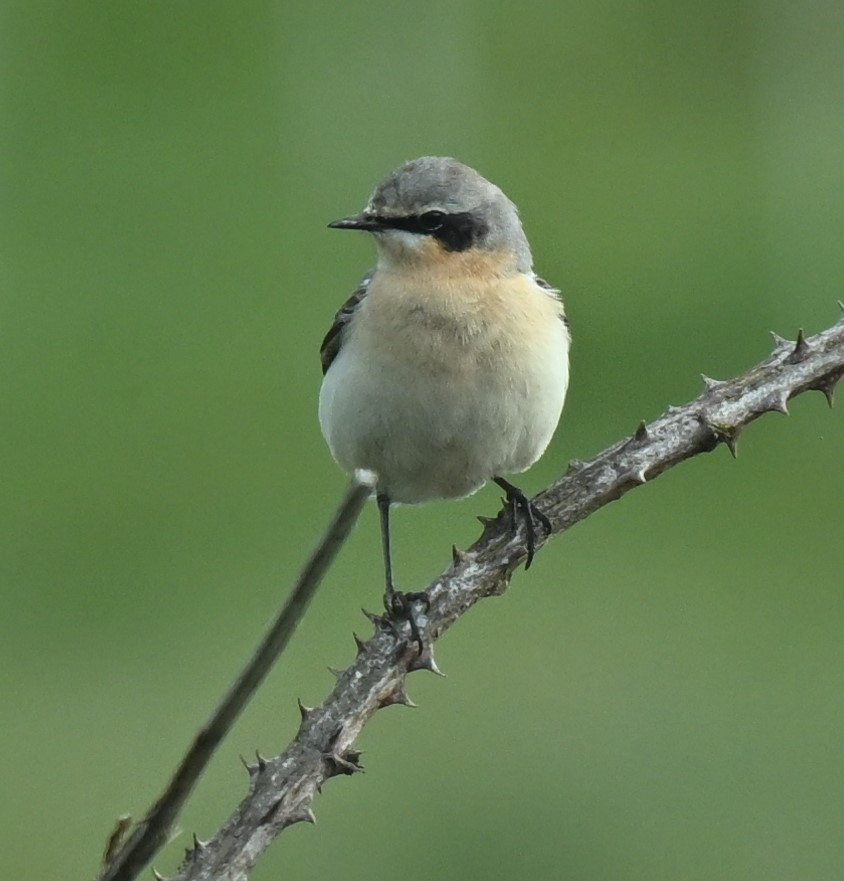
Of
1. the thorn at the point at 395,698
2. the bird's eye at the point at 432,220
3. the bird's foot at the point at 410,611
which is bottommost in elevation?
the thorn at the point at 395,698

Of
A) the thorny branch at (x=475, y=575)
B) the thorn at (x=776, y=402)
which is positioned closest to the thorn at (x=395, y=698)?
the thorny branch at (x=475, y=575)

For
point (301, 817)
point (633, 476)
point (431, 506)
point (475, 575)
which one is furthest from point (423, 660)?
point (431, 506)

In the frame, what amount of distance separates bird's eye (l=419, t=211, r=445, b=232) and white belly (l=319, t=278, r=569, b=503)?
29 centimetres

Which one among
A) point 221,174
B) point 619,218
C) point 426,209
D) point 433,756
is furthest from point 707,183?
point 426,209

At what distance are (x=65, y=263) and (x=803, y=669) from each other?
6.90 m

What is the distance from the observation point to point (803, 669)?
9109mm

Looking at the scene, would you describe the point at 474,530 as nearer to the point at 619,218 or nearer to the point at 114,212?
the point at 619,218

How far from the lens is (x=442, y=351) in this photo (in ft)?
17.2

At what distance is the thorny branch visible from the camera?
315 cm

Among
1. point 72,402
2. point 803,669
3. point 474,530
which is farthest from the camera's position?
point 72,402

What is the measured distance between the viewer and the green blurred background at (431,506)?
790cm

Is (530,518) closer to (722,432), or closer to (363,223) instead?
(722,432)

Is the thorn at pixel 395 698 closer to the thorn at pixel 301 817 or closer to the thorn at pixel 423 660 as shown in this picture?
the thorn at pixel 423 660

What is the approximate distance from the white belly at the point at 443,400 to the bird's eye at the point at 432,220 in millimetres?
286
